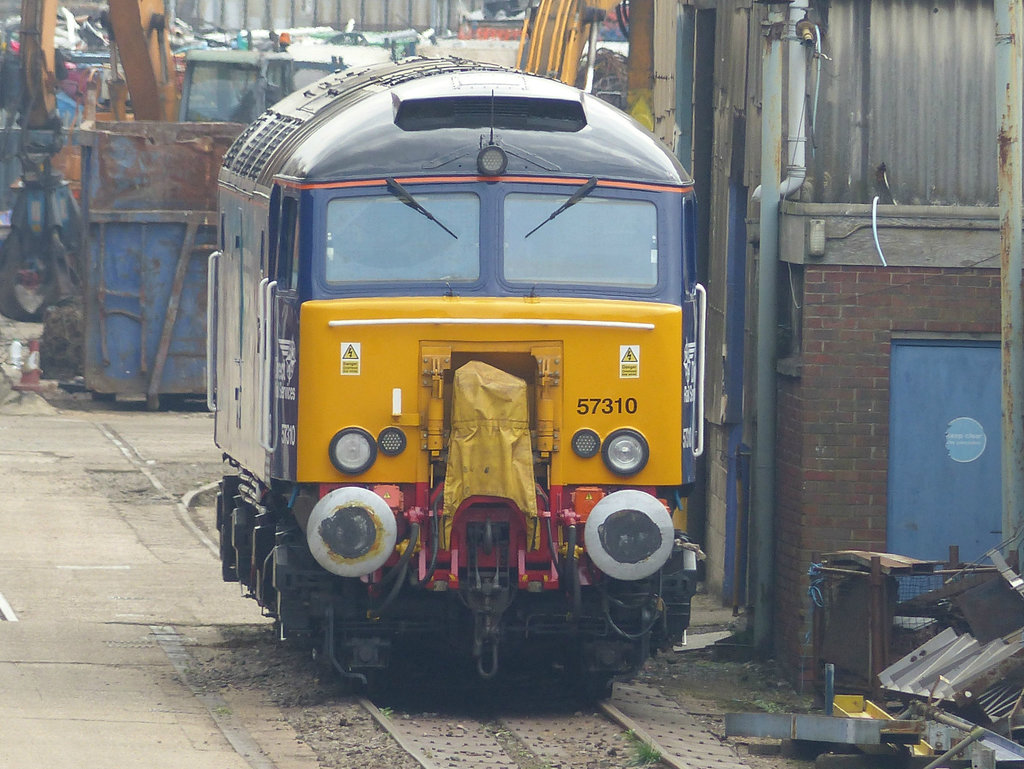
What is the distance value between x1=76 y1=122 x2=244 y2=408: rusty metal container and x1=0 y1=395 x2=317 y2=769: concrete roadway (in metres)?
1.14

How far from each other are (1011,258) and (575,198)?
2226 millimetres

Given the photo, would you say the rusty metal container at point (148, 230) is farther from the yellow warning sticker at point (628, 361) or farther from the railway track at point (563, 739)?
the yellow warning sticker at point (628, 361)

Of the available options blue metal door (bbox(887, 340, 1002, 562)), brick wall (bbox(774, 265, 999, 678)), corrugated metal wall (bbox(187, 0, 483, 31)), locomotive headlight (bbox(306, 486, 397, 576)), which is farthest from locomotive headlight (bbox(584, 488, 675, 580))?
corrugated metal wall (bbox(187, 0, 483, 31))

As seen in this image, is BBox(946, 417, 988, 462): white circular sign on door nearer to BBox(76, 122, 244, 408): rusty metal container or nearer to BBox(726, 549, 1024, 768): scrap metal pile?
BBox(726, 549, 1024, 768): scrap metal pile

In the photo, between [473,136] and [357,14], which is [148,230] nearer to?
[473,136]

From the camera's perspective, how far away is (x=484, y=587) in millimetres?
9938

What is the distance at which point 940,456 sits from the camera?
11.2 m

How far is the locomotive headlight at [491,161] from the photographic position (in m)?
10.2

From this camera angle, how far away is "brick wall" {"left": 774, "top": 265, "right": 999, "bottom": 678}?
11.1 meters

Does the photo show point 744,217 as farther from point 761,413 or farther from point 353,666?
point 353,666

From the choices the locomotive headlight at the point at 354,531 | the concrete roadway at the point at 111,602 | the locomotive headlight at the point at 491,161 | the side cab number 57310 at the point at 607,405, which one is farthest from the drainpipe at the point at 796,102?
the concrete roadway at the point at 111,602

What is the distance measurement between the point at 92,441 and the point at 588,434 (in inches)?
505

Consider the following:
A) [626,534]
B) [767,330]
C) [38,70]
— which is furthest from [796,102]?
[38,70]

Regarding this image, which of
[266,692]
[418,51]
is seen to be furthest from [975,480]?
[418,51]
